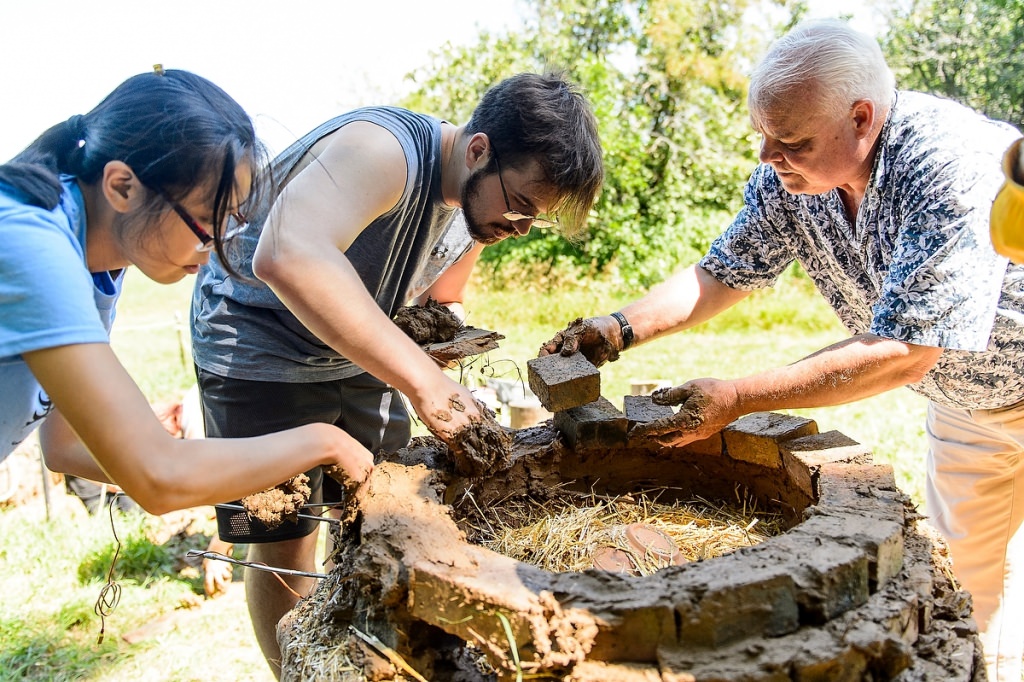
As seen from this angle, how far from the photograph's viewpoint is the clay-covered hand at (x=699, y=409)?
8.03ft

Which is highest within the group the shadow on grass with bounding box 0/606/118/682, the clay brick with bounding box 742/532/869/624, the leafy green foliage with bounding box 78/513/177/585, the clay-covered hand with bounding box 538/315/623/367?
the clay-covered hand with bounding box 538/315/623/367

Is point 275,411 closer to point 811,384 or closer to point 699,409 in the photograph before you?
point 699,409

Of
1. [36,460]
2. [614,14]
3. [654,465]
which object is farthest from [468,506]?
[614,14]

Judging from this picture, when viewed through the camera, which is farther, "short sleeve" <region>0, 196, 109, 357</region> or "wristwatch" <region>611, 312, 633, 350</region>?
"wristwatch" <region>611, 312, 633, 350</region>

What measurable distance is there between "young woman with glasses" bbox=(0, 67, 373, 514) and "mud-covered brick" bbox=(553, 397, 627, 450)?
100cm

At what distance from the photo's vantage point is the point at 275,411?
2732 mm

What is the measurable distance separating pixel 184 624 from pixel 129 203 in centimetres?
296

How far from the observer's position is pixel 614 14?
1238cm

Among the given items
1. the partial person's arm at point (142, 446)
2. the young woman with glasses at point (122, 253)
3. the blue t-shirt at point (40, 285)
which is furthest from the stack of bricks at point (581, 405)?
the blue t-shirt at point (40, 285)

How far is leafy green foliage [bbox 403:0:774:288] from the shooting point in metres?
10.8

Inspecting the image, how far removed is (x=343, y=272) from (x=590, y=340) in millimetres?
1163

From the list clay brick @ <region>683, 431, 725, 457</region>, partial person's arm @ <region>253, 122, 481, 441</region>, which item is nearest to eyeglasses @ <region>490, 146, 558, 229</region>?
partial person's arm @ <region>253, 122, 481, 441</region>

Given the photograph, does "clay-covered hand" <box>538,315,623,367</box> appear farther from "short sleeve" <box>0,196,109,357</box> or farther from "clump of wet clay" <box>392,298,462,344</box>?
"short sleeve" <box>0,196,109,357</box>

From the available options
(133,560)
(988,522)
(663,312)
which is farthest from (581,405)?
(133,560)
